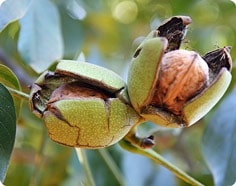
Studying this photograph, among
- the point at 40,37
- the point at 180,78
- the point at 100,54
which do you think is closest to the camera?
the point at 180,78

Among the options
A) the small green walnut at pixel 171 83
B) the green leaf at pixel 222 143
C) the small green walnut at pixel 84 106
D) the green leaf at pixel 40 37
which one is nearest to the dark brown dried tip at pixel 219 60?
the small green walnut at pixel 171 83

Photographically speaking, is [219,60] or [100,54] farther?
[100,54]

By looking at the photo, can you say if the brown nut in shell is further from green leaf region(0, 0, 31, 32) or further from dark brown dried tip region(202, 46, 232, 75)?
green leaf region(0, 0, 31, 32)

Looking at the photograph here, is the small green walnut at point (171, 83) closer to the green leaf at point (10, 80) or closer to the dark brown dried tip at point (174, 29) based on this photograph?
the dark brown dried tip at point (174, 29)

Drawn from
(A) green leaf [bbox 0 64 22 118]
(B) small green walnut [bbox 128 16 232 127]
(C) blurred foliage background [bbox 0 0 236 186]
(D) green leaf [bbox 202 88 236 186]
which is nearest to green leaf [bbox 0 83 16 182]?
(A) green leaf [bbox 0 64 22 118]

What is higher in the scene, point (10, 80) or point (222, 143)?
point (10, 80)

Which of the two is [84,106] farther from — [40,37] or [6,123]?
[40,37]

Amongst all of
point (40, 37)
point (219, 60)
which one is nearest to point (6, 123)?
point (219, 60)

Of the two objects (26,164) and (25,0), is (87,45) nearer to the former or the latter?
(26,164)
